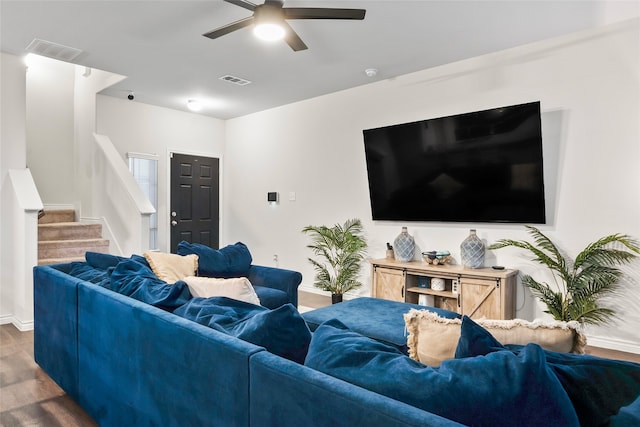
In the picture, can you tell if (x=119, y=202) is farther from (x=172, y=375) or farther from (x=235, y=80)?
(x=172, y=375)

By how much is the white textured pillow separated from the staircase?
3250 mm

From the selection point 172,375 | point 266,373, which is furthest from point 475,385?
point 172,375

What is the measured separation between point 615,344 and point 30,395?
438cm

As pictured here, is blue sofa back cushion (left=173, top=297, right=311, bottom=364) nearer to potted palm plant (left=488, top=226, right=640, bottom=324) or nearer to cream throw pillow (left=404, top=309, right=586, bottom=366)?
cream throw pillow (left=404, top=309, right=586, bottom=366)

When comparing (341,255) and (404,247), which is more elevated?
(404,247)

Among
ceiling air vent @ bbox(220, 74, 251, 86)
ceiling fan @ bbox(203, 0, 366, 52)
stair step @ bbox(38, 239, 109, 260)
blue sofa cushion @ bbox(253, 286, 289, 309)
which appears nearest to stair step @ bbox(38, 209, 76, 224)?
stair step @ bbox(38, 239, 109, 260)

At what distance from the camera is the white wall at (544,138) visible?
3490 mm

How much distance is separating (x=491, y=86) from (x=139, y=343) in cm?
397

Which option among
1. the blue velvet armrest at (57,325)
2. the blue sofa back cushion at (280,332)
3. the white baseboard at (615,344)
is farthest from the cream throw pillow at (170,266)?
the white baseboard at (615,344)

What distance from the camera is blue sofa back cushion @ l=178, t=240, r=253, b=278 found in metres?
3.61

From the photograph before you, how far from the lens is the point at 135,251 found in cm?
505

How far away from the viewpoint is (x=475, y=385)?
926 millimetres

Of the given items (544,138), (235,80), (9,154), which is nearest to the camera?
(544,138)

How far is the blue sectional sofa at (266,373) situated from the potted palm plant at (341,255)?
3046mm
